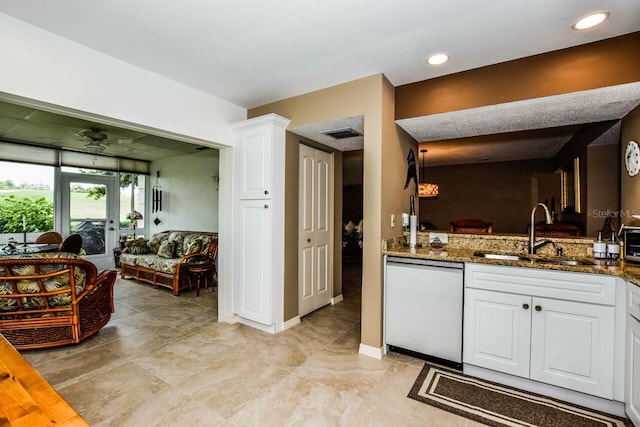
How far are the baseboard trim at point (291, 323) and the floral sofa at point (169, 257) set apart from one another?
7.35 ft

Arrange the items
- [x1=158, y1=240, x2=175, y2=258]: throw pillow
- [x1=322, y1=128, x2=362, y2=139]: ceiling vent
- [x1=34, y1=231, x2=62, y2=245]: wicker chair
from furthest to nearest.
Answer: [x1=158, y1=240, x2=175, y2=258]: throw pillow < [x1=34, y1=231, x2=62, y2=245]: wicker chair < [x1=322, y1=128, x2=362, y2=139]: ceiling vent

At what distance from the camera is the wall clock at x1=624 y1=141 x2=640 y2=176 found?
229cm

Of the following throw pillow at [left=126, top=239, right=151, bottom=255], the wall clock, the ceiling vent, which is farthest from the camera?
throw pillow at [left=126, top=239, right=151, bottom=255]

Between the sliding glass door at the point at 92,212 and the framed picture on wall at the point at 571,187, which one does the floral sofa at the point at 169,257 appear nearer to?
the sliding glass door at the point at 92,212

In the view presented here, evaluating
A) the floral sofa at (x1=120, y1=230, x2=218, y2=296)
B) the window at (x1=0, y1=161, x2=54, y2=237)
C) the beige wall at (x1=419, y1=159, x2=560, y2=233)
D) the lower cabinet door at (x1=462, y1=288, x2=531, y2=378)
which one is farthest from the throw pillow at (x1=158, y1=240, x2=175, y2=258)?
the beige wall at (x1=419, y1=159, x2=560, y2=233)

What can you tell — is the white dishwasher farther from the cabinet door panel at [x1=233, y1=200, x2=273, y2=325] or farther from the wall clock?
the wall clock

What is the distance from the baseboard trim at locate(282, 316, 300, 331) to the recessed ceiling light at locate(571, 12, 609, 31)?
337cm

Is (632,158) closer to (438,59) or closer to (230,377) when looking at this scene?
(438,59)

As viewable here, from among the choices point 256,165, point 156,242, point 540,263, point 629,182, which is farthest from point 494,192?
point 156,242

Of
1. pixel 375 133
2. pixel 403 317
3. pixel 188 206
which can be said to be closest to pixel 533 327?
pixel 403 317

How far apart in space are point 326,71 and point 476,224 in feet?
10.6

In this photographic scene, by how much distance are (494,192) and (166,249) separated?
689 centimetres

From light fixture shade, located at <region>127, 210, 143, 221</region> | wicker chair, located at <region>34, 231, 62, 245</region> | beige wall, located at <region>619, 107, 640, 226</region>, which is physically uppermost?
beige wall, located at <region>619, 107, 640, 226</region>

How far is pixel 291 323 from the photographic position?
3.35m
